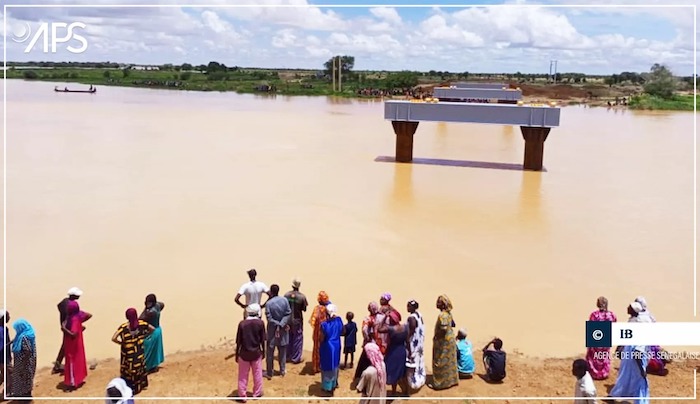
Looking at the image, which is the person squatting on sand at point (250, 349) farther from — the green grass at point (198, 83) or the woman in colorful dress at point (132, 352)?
the green grass at point (198, 83)

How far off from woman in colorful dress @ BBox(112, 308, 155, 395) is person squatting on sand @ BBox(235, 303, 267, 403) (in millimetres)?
953

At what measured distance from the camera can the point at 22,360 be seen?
5.79 m

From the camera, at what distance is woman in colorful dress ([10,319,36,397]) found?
5.79 metres

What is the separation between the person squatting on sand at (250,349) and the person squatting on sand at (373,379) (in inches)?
40.9

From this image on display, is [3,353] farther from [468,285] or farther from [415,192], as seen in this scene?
[415,192]

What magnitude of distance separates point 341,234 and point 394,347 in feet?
20.2

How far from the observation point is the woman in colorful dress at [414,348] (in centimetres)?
597

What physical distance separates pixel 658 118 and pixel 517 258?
3961cm

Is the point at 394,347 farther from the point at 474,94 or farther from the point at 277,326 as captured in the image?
the point at 474,94

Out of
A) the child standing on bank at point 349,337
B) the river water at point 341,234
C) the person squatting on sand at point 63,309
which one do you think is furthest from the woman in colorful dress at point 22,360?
the child standing on bank at point 349,337

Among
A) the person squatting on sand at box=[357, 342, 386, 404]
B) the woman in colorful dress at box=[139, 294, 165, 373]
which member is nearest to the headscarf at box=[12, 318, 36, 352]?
the woman in colorful dress at box=[139, 294, 165, 373]

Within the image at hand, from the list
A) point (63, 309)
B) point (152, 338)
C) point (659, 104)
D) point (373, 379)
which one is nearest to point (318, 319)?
point (373, 379)

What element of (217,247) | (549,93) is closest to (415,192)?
(217,247)

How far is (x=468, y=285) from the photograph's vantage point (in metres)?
9.56
